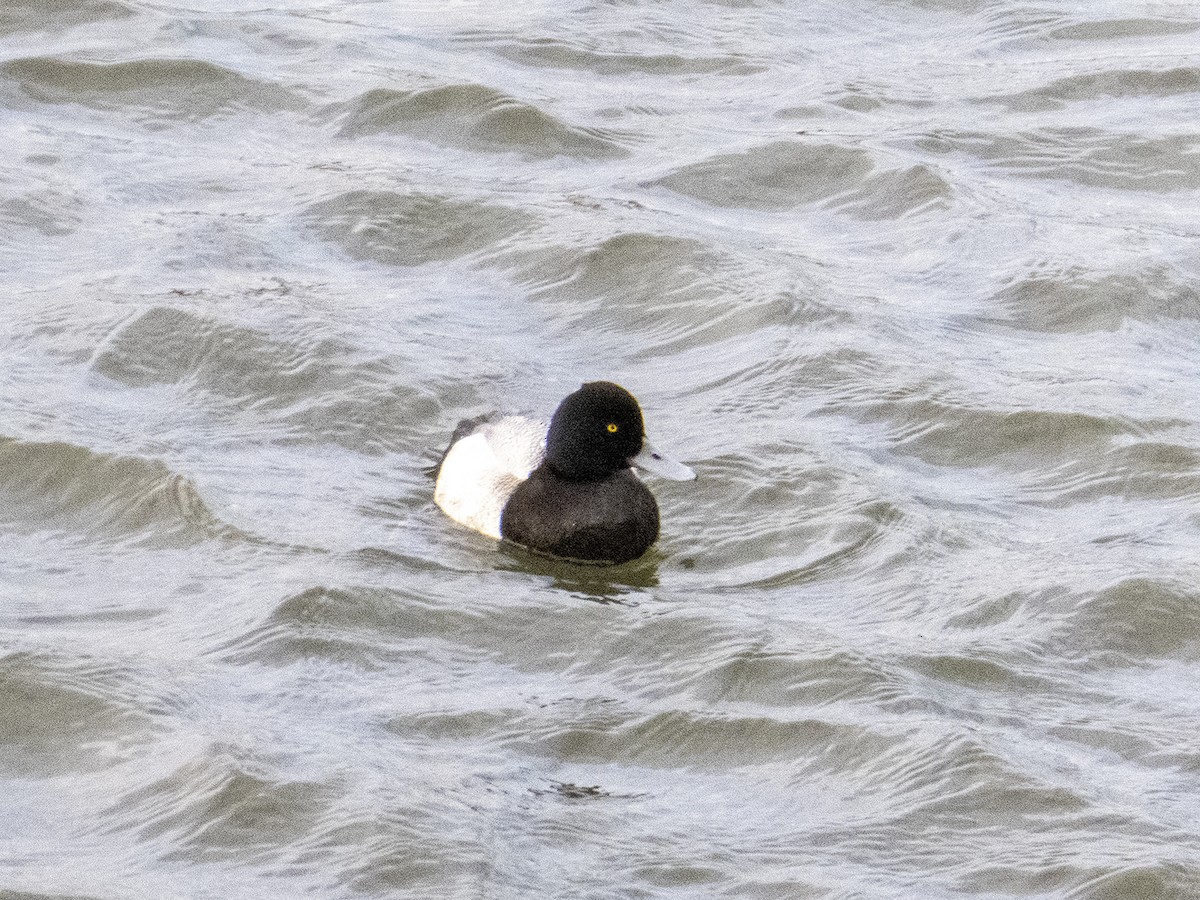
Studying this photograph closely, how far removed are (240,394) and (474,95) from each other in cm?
340

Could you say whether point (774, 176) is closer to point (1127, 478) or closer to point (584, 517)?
point (1127, 478)

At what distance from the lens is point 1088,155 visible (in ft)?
35.3

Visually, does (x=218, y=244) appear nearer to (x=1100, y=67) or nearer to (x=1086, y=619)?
(x=1086, y=619)

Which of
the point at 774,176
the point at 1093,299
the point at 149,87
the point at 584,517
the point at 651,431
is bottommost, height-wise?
the point at 584,517

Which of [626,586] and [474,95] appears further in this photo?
[474,95]

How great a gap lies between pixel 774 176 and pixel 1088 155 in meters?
1.58

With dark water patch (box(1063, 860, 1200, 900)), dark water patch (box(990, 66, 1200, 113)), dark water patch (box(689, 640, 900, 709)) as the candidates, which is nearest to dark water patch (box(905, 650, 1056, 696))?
dark water patch (box(689, 640, 900, 709))

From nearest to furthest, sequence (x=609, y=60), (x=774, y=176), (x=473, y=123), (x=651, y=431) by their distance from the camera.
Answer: (x=651, y=431), (x=774, y=176), (x=473, y=123), (x=609, y=60)

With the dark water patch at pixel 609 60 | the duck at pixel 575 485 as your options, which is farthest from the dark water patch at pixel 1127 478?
the dark water patch at pixel 609 60

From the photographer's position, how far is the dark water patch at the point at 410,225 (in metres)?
9.53

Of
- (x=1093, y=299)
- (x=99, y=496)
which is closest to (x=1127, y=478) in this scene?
(x=1093, y=299)

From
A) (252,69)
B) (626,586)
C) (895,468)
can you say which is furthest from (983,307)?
(252,69)

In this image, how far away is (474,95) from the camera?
11109mm

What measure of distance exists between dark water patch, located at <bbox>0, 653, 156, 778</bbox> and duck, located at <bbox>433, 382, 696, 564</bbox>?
69.5 inches
